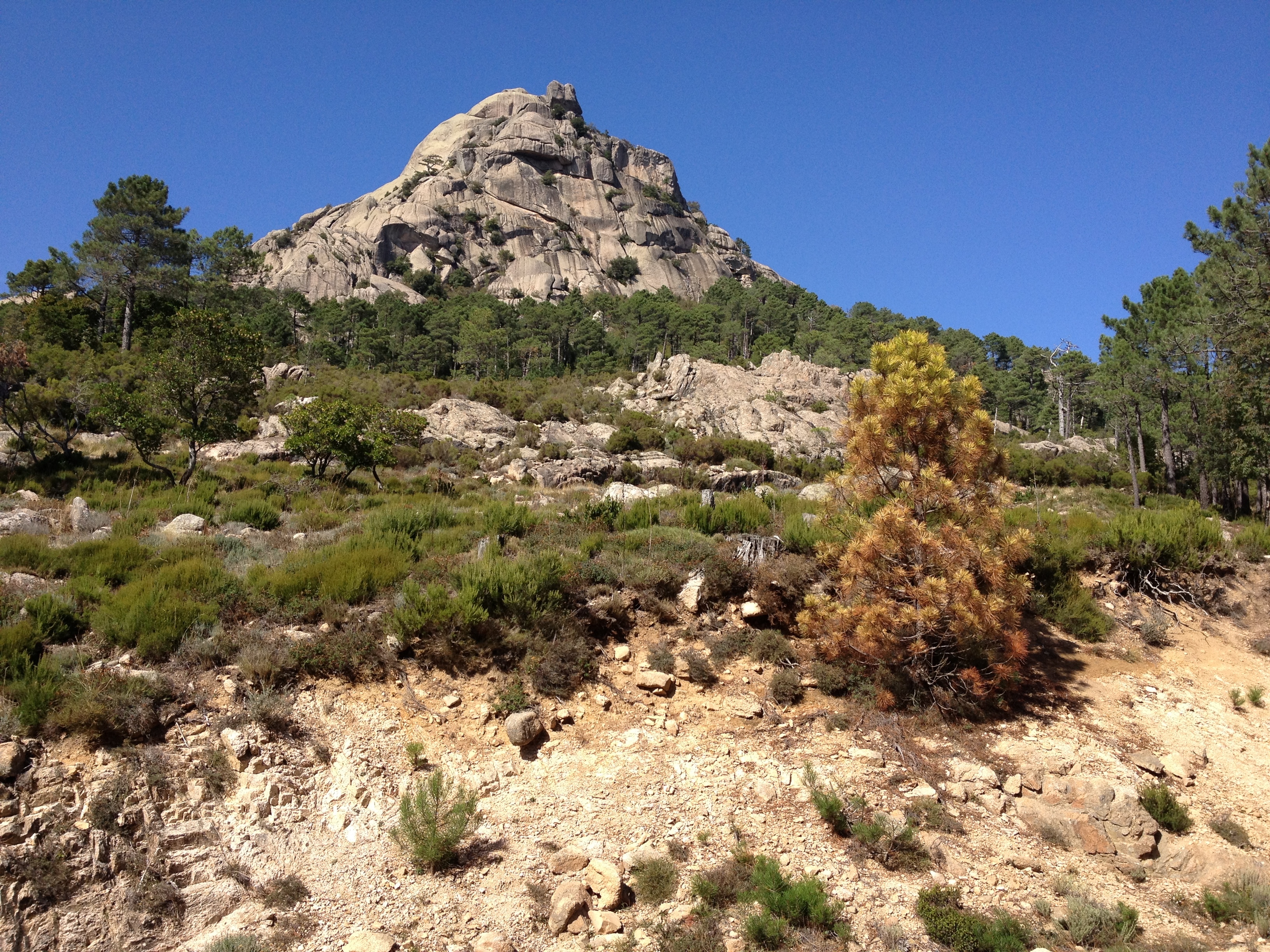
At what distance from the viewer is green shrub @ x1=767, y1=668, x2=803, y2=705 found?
8.39m

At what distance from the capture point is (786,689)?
8.39m

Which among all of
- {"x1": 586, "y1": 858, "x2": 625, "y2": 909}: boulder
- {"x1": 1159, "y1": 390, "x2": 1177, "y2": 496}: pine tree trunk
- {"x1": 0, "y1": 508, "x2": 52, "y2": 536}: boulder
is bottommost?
{"x1": 586, "y1": 858, "x2": 625, "y2": 909}: boulder

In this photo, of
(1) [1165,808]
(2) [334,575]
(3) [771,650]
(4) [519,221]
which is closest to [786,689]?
(3) [771,650]

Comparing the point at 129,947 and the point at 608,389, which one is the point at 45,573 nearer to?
the point at 129,947

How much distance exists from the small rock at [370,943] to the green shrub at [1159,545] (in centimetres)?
1200

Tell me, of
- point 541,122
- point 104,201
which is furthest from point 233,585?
point 541,122

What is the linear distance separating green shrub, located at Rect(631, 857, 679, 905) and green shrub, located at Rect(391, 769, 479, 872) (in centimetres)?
164

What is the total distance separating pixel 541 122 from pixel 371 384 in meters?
114

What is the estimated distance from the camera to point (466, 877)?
600 cm

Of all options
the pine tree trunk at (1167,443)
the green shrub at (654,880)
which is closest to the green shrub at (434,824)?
the green shrub at (654,880)

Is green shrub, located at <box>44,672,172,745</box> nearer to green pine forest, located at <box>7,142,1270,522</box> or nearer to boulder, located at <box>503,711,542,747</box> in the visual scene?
boulder, located at <box>503,711,542,747</box>

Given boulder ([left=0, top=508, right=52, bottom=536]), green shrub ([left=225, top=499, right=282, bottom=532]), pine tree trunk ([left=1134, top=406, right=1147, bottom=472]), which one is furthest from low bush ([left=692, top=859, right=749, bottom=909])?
pine tree trunk ([left=1134, top=406, right=1147, bottom=472])

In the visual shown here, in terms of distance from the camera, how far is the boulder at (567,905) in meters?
5.53

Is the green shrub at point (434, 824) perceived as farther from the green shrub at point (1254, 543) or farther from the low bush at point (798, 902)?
the green shrub at point (1254, 543)
